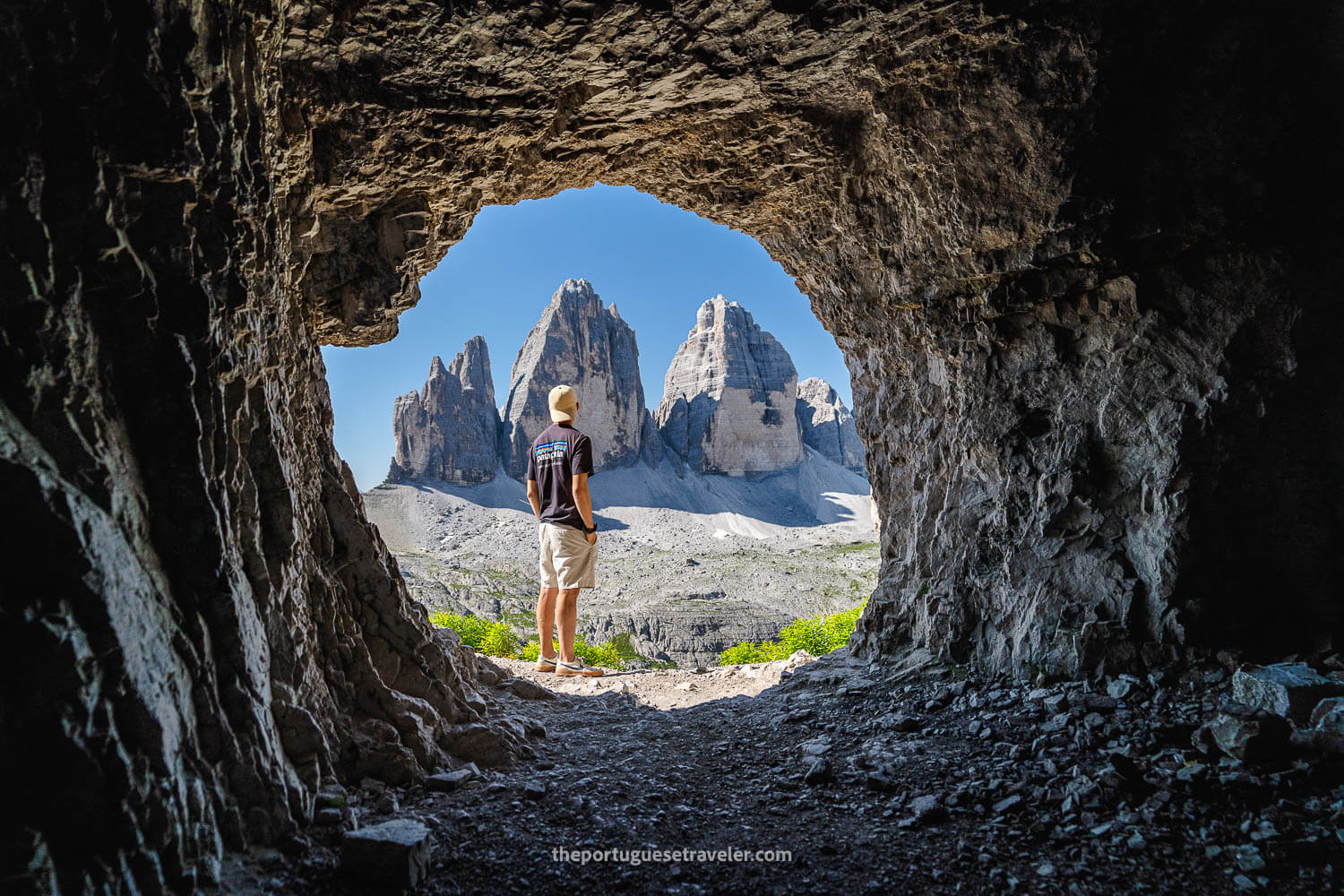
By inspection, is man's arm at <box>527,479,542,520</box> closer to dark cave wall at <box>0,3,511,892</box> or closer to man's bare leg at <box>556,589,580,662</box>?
man's bare leg at <box>556,589,580,662</box>

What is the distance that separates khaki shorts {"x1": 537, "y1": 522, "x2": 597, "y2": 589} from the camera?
23.5ft

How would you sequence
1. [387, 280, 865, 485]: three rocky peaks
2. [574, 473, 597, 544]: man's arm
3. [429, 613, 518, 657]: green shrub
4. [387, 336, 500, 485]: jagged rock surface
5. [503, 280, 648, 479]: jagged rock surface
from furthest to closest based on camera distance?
[503, 280, 648, 479]: jagged rock surface
[387, 280, 865, 485]: three rocky peaks
[387, 336, 500, 485]: jagged rock surface
[429, 613, 518, 657]: green shrub
[574, 473, 597, 544]: man's arm

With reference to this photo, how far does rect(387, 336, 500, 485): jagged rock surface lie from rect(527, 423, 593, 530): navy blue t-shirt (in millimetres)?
86343

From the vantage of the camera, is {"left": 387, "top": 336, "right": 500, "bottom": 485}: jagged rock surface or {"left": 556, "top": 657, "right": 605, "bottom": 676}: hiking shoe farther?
{"left": 387, "top": 336, "right": 500, "bottom": 485}: jagged rock surface

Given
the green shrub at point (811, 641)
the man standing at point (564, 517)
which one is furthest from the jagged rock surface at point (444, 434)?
the man standing at point (564, 517)

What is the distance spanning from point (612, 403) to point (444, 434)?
2549 cm

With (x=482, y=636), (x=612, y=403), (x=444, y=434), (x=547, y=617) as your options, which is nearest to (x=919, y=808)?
(x=547, y=617)

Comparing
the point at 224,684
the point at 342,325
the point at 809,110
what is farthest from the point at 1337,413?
the point at 342,325

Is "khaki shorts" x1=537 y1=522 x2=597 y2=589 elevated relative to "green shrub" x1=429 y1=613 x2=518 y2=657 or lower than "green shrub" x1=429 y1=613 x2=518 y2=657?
elevated

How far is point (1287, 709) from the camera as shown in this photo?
347 cm

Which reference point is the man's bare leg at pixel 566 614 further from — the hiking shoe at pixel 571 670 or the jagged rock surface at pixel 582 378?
the jagged rock surface at pixel 582 378

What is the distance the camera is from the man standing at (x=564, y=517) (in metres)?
7.16

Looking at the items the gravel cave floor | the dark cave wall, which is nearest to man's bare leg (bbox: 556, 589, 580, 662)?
the gravel cave floor

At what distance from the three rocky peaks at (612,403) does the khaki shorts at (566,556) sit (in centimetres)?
8560
